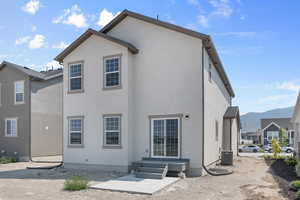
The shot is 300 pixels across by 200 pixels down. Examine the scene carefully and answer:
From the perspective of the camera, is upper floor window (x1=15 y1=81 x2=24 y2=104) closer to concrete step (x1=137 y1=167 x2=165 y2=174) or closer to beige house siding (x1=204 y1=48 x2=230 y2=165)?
concrete step (x1=137 y1=167 x2=165 y2=174)

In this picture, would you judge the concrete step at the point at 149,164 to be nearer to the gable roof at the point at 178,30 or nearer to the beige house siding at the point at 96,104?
the beige house siding at the point at 96,104

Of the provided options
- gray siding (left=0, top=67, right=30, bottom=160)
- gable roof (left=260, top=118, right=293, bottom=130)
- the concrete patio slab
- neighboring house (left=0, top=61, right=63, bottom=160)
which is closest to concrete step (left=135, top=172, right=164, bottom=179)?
the concrete patio slab

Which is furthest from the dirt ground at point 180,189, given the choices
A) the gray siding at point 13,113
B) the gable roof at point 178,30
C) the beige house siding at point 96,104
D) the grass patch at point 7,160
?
the gray siding at point 13,113

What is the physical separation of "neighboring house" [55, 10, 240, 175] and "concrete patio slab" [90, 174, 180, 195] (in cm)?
207

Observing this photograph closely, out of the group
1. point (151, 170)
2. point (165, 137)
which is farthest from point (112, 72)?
point (151, 170)

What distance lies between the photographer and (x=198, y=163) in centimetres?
1253

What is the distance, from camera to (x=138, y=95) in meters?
14.1

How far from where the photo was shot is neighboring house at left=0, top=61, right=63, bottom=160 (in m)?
20.9

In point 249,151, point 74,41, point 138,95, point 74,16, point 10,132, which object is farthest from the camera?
point 249,151

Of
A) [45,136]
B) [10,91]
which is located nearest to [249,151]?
[45,136]

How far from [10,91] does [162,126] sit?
49.4ft

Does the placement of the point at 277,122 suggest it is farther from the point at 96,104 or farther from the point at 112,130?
the point at 96,104

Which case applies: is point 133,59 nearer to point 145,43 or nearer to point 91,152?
point 145,43

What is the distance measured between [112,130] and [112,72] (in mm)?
3141
